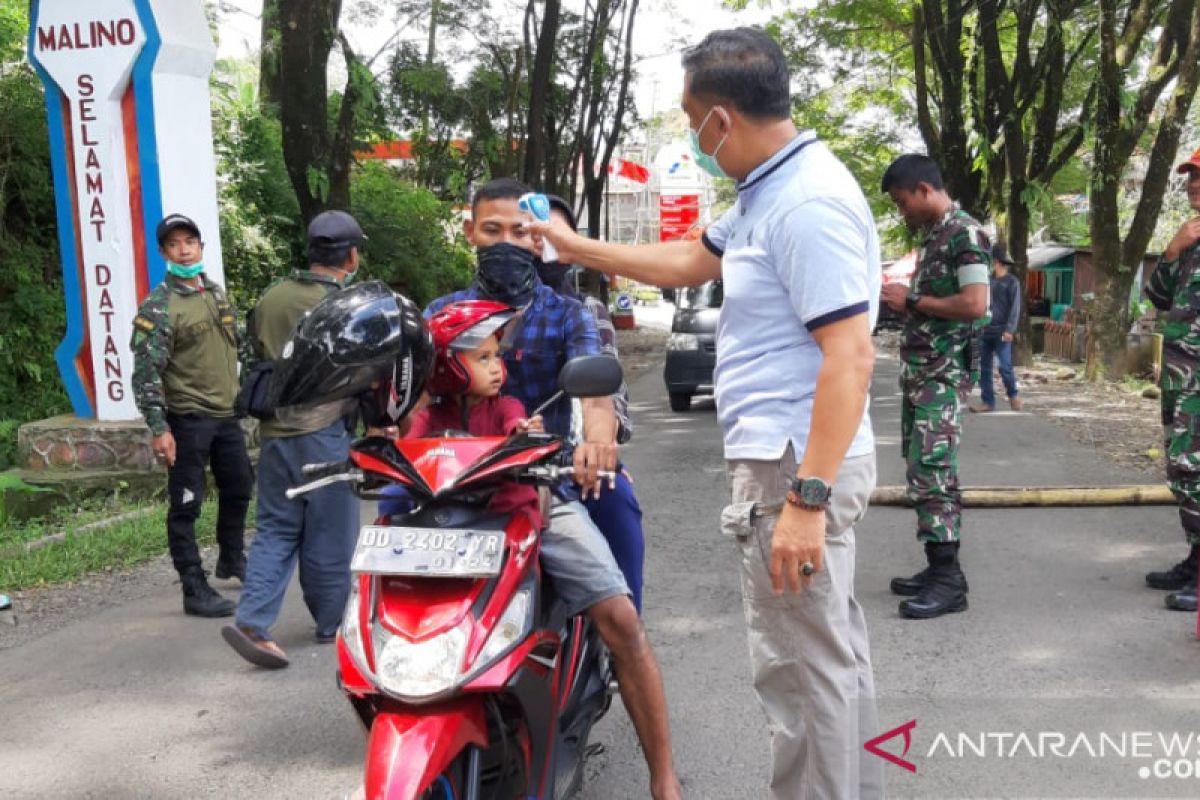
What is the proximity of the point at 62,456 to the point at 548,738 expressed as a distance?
6791 millimetres

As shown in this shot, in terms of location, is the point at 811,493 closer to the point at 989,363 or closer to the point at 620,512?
the point at 620,512

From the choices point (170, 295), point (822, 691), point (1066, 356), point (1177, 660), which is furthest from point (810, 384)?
point (1066, 356)

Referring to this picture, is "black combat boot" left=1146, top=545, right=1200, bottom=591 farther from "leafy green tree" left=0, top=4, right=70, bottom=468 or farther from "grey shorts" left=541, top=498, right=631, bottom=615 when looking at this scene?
"leafy green tree" left=0, top=4, right=70, bottom=468

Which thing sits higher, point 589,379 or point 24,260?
point 24,260

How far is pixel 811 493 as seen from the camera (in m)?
2.50

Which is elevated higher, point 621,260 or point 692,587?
point 621,260

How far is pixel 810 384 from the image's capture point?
104 inches

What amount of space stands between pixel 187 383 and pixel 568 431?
272 centimetres

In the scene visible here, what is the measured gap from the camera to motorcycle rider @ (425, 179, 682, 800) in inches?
119

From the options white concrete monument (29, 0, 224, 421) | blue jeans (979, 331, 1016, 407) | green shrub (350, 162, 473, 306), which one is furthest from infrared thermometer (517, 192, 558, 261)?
green shrub (350, 162, 473, 306)

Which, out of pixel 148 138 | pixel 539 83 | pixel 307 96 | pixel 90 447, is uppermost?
pixel 539 83

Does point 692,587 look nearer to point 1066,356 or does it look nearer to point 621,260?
point 621,260

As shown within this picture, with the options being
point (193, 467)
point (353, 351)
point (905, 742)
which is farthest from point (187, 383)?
point (905, 742)

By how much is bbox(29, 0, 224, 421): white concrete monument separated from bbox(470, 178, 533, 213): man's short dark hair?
535 centimetres
